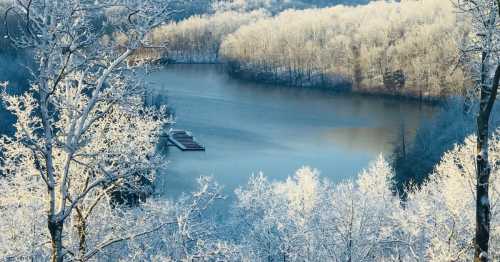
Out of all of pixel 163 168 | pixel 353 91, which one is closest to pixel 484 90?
pixel 163 168

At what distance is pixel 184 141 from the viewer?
69.5 ft

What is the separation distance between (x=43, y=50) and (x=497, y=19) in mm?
2258

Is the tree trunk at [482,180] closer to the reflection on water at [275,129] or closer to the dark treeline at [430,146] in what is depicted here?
the reflection on water at [275,129]

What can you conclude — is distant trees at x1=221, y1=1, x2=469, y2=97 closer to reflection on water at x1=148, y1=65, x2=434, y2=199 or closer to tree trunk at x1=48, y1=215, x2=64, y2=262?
reflection on water at x1=148, y1=65, x2=434, y2=199

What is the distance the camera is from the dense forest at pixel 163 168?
303 centimetres

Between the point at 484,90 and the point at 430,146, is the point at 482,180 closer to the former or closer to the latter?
the point at 484,90

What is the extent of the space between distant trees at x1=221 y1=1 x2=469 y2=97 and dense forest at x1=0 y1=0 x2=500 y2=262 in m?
0.31

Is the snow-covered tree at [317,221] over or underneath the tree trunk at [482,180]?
underneath

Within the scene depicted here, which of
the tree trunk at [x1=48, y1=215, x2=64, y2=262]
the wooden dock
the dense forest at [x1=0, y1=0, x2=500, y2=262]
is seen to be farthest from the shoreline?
the tree trunk at [x1=48, y1=215, x2=64, y2=262]

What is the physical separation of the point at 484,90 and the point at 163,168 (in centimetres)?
214

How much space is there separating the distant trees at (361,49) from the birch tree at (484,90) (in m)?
25.0

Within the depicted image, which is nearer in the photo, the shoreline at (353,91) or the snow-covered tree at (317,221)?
the snow-covered tree at (317,221)

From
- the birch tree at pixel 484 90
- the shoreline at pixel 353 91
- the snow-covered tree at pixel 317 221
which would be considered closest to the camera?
the birch tree at pixel 484 90

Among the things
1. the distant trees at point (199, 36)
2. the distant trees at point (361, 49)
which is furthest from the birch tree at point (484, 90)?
the distant trees at point (199, 36)
